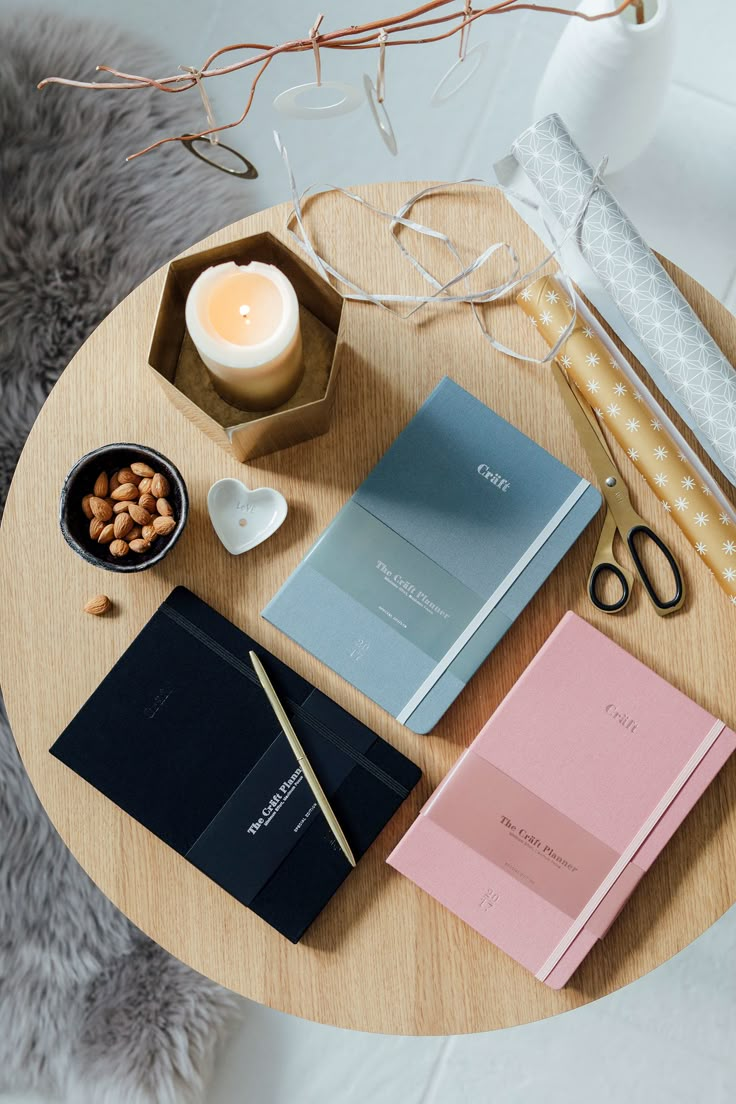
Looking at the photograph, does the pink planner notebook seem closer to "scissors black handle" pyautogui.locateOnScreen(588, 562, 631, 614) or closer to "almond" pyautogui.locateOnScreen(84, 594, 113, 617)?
"scissors black handle" pyautogui.locateOnScreen(588, 562, 631, 614)

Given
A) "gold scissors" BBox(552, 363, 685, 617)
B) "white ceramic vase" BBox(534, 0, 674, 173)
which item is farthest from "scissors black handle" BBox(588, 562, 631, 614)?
"white ceramic vase" BBox(534, 0, 674, 173)

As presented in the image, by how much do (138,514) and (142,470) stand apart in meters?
0.03

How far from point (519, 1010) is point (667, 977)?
51 centimetres

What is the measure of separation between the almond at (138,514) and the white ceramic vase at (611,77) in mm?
601

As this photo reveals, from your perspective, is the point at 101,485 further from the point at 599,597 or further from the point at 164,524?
the point at 599,597

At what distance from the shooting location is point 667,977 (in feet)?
3.74

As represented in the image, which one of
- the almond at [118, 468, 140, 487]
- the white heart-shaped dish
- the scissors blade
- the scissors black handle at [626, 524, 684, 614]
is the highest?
the scissors blade

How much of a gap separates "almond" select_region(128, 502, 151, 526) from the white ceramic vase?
60cm

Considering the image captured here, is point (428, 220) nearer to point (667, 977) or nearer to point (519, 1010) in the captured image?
point (519, 1010)

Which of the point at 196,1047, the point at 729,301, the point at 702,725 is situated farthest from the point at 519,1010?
the point at 729,301

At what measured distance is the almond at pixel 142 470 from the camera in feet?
2.28

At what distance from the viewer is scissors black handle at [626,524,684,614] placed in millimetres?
732

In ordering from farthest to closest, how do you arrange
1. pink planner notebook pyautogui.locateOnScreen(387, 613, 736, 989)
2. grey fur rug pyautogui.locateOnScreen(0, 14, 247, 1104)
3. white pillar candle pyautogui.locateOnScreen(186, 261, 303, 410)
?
grey fur rug pyautogui.locateOnScreen(0, 14, 247, 1104), pink planner notebook pyautogui.locateOnScreen(387, 613, 736, 989), white pillar candle pyautogui.locateOnScreen(186, 261, 303, 410)

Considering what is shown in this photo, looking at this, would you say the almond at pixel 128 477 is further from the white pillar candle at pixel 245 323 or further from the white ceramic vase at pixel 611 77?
the white ceramic vase at pixel 611 77
